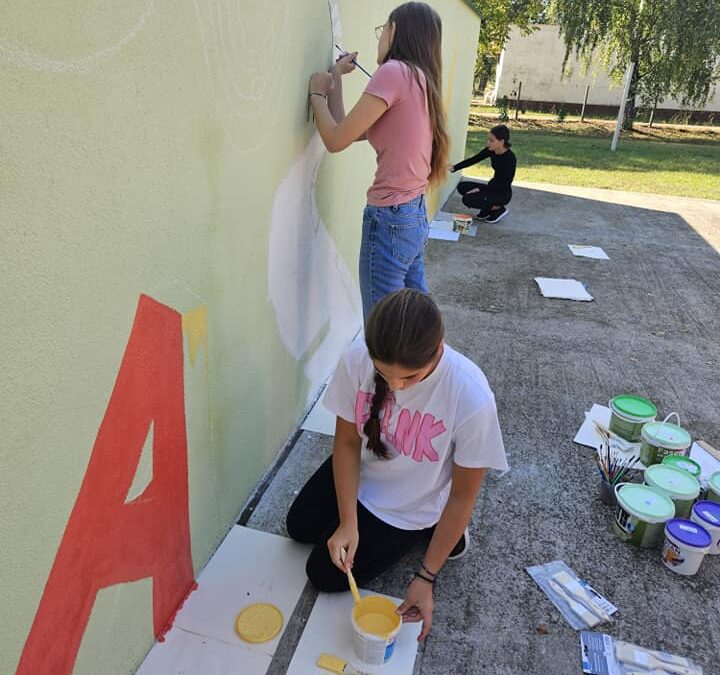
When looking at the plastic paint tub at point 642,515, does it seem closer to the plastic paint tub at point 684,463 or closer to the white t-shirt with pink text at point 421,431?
the plastic paint tub at point 684,463

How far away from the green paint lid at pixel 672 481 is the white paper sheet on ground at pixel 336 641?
1087 millimetres

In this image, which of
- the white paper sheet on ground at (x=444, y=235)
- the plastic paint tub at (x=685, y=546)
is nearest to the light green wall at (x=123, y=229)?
the plastic paint tub at (x=685, y=546)

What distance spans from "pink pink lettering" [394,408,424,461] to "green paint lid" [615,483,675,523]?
912 mm

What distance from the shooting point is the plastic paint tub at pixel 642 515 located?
2088mm

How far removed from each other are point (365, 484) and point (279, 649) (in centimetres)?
55

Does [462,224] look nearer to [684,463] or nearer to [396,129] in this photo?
[396,129]

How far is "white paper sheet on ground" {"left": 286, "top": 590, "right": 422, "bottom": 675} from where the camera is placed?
1655 mm

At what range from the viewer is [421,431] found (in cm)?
176

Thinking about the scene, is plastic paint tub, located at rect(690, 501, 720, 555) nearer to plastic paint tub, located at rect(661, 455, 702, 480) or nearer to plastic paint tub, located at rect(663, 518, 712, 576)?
plastic paint tub, located at rect(663, 518, 712, 576)

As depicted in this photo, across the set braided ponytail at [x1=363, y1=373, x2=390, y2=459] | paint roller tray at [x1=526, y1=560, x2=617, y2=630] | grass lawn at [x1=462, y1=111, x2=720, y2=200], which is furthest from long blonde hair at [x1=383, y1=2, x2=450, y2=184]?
grass lawn at [x1=462, y1=111, x2=720, y2=200]

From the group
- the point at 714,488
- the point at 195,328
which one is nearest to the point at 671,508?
the point at 714,488

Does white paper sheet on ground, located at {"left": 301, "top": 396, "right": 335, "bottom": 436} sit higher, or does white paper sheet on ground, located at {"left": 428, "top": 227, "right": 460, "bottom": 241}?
white paper sheet on ground, located at {"left": 428, "top": 227, "right": 460, "bottom": 241}

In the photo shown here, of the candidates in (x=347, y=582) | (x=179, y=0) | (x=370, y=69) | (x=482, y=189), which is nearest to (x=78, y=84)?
(x=179, y=0)

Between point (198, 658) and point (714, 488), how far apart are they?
190 cm
